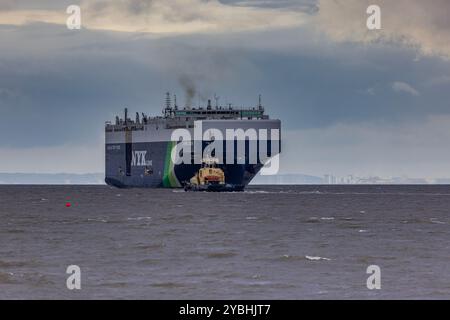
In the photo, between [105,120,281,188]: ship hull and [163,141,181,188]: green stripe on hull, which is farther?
[163,141,181,188]: green stripe on hull

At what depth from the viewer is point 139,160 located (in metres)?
192

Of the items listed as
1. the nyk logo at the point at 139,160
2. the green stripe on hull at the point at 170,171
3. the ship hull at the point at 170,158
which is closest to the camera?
the ship hull at the point at 170,158

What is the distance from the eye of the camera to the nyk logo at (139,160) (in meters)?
188

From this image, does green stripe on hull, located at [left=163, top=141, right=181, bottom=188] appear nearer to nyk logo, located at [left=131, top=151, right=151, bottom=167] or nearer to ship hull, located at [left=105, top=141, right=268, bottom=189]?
ship hull, located at [left=105, top=141, right=268, bottom=189]

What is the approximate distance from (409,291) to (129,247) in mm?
22743

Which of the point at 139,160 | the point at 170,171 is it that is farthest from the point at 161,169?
the point at 139,160

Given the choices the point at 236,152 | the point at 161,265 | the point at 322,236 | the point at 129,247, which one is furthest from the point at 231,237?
the point at 236,152

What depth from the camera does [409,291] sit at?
38375mm

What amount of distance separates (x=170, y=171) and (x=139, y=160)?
63.2ft

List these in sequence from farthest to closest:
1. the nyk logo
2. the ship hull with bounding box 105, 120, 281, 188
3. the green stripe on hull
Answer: the nyk logo → the green stripe on hull → the ship hull with bounding box 105, 120, 281, 188

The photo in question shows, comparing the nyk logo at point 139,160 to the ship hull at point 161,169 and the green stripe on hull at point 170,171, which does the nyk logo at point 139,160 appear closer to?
the ship hull at point 161,169

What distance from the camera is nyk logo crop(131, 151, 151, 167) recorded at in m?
188

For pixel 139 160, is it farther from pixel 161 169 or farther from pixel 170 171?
pixel 170 171
